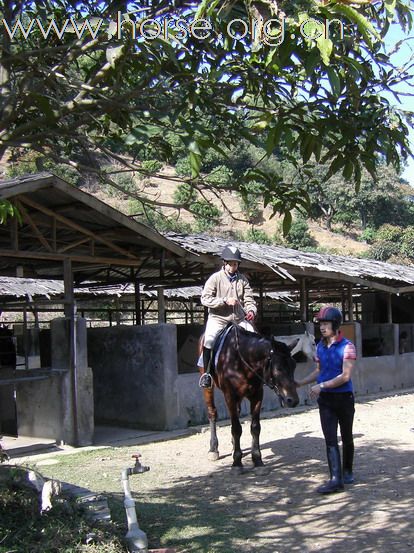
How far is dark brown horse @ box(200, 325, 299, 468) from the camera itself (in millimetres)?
7062

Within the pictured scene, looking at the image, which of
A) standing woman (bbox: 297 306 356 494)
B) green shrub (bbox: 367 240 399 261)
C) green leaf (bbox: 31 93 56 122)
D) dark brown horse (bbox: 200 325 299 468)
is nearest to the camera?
green leaf (bbox: 31 93 56 122)

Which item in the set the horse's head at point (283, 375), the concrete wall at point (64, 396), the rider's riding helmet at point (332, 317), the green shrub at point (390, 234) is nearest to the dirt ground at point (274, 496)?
the concrete wall at point (64, 396)

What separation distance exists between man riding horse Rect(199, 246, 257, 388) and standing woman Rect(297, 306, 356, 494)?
1767 millimetres

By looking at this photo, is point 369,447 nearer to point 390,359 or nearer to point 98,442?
point 98,442

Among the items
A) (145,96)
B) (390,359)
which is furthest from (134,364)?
(390,359)

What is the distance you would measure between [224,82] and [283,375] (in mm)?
3279

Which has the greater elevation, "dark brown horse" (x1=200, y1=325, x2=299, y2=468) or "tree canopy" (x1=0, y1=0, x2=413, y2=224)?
"tree canopy" (x1=0, y1=0, x2=413, y2=224)

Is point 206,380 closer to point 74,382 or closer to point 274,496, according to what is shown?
point 274,496

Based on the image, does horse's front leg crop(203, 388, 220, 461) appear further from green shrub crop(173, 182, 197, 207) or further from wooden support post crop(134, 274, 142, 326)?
wooden support post crop(134, 274, 142, 326)

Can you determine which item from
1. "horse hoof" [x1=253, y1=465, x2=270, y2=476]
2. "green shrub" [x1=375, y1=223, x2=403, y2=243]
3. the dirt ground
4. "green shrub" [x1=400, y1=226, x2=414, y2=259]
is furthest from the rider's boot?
"green shrub" [x1=375, y1=223, x2=403, y2=243]

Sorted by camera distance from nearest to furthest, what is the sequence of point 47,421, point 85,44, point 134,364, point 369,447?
point 85,44 → point 369,447 → point 47,421 → point 134,364

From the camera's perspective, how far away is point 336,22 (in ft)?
11.9

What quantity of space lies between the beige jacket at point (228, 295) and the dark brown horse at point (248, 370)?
0.37 m

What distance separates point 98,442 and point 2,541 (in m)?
5.46
